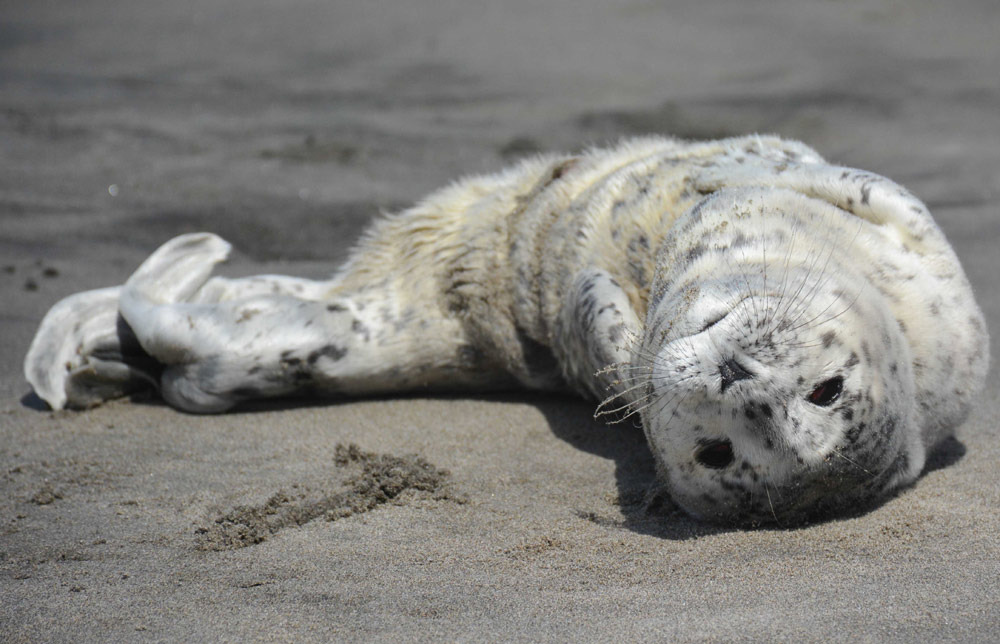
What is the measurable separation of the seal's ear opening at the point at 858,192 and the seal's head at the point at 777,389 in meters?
0.33

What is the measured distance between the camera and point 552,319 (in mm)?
3775

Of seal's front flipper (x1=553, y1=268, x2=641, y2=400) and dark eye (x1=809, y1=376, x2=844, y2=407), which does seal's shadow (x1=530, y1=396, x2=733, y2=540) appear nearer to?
seal's front flipper (x1=553, y1=268, x2=641, y2=400)

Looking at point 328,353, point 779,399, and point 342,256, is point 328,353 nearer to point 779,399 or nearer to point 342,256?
point 342,256

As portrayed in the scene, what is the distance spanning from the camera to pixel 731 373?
257 centimetres

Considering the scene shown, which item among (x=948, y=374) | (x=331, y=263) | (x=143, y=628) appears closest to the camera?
(x=143, y=628)

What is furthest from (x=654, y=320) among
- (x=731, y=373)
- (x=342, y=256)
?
(x=342, y=256)

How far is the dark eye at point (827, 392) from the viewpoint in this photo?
2635 millimetres

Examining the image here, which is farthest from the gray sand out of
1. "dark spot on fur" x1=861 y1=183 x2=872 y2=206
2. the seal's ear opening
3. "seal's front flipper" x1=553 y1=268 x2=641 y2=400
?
"dark spot on fur" x1=861 y1=183 x2=872 y2=206

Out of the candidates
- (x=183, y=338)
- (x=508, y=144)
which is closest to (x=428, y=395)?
(x=183, y=338)

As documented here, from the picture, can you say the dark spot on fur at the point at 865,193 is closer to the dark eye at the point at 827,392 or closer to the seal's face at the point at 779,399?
the seal's face at the point at 779,399

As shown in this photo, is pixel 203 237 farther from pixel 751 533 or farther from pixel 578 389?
pixel 751 533

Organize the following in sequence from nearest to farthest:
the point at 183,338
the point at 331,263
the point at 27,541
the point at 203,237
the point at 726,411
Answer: the point at 726,411, the point at 27,541, the point at 183,338, the point at 203,237, the point at 331,263

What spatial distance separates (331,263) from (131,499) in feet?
8.70

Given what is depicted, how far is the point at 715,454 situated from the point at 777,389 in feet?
0.90
